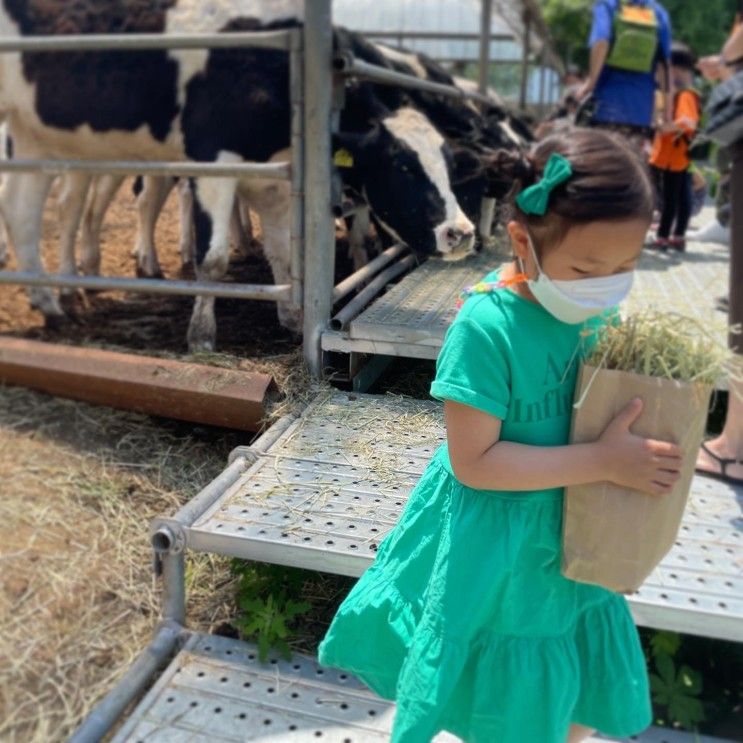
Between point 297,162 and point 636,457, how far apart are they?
2.34 m

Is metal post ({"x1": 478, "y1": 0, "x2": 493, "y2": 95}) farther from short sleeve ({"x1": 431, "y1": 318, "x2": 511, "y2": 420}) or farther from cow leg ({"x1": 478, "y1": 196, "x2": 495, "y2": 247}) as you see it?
short sleeve ({"x1": 431, "y1": 318, "x2": 511, "y2": 420})

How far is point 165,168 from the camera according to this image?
362cm

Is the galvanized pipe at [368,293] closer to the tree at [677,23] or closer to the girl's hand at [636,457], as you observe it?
the girl's hand at [636,457]

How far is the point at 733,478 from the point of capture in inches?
105

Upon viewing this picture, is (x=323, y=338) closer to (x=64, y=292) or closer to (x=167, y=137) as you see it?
(x=167, y=137)

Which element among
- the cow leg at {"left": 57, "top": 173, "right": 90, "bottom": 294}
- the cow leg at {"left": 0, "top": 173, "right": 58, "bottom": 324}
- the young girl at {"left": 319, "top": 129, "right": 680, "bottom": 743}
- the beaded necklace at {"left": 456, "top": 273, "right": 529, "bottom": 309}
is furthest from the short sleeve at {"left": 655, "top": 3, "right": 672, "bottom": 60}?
the beaded necklace at {"left": 456, "top": 273, "right": 529, "bottom": 309}

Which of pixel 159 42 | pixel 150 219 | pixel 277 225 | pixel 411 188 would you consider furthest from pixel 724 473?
pixel 150 219

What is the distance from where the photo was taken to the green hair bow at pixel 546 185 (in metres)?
1.29

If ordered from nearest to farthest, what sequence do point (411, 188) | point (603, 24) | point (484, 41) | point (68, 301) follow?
point (411, 188) < point (68, 301) < point (603, 24) < point (484, 41)

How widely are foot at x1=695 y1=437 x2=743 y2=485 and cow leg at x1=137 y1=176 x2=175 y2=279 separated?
433 cm

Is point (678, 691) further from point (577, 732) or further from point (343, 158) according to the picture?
point (343, 158)

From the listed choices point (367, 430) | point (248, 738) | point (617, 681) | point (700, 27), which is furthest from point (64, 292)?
point (700, 27)

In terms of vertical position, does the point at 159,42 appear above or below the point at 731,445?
above

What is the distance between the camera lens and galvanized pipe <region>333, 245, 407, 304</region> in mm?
Answer: 3597
